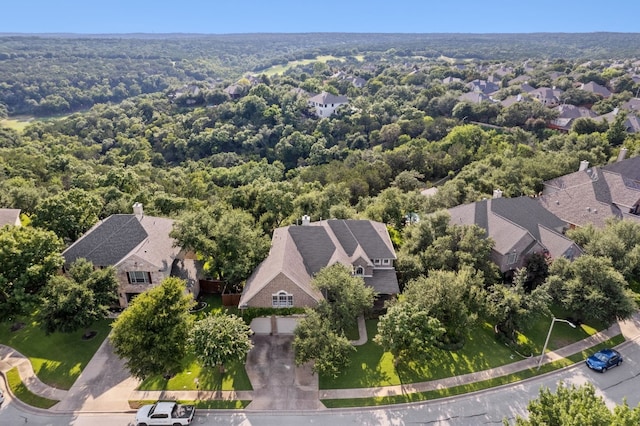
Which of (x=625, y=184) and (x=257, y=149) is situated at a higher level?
(x=625, y=184)

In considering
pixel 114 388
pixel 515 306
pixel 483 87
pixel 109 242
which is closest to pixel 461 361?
pixel 515 306

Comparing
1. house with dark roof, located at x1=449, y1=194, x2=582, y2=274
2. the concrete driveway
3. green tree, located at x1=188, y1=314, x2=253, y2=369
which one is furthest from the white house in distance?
green tree, located at x1=188, y1=314, x2=253, y2=369

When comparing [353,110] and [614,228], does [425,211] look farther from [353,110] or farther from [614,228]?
[353,110]

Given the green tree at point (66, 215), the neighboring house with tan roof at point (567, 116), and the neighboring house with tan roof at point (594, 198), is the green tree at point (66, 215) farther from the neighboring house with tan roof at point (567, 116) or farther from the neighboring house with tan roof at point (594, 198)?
the neighboring house with tan roof at point (567, 116)

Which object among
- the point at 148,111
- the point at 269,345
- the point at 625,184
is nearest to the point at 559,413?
the point at 269,345

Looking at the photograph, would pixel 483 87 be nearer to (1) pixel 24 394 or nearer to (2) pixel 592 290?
(2) pixel 592 290

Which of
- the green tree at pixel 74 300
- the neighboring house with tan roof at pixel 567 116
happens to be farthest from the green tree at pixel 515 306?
the neighboring house with tan roof at pixel 567 116

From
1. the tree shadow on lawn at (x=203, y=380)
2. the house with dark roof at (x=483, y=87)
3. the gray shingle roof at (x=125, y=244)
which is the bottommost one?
the tree shadow on lawn at (x=203, y=380)
